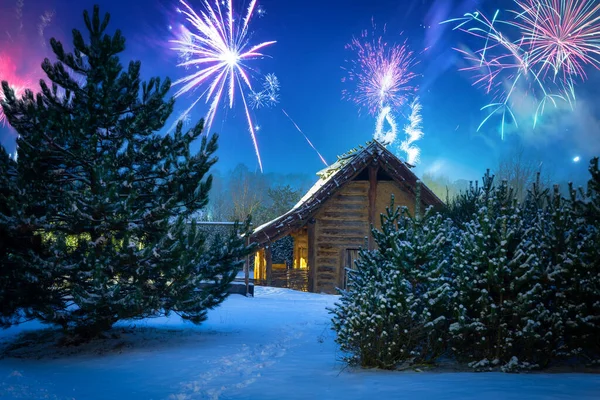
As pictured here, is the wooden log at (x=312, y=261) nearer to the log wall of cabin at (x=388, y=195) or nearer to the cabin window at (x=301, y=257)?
the log wall of cabin at (x=388, y=195)

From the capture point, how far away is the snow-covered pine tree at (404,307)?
790cm

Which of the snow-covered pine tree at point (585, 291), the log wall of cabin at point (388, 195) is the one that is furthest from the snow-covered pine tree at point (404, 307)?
the log wall of cabin at point (388, 195)

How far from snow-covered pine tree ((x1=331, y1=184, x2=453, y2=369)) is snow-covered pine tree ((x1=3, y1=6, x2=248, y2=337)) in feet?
12.5

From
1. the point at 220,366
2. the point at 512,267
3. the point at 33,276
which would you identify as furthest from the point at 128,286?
the point at 512,267

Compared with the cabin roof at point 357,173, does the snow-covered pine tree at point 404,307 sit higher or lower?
lower

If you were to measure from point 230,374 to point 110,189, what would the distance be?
387 centimetres

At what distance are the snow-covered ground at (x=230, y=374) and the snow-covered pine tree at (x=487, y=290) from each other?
24.3 inches

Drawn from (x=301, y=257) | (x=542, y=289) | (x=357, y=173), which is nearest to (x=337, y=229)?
(x=357, y=173)

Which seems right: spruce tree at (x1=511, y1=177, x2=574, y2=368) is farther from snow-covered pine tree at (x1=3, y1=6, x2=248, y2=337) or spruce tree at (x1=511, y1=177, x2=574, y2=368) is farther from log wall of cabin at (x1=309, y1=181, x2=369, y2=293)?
log wall of cabin at (x1=309, y1=181, x2=369, y2=293)

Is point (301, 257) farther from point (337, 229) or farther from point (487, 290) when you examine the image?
point (487, 290)

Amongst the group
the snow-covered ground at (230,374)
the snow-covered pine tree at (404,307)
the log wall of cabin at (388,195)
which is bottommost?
the snow-covered ground at (230,374)

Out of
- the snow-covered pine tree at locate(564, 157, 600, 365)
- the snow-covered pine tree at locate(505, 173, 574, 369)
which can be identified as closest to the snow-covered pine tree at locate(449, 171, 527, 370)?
the snow-covered pine tree at locate(505, 173, 574, 369)

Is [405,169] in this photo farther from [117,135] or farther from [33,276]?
[33,276]

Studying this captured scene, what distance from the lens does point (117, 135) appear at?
35.8 ft
